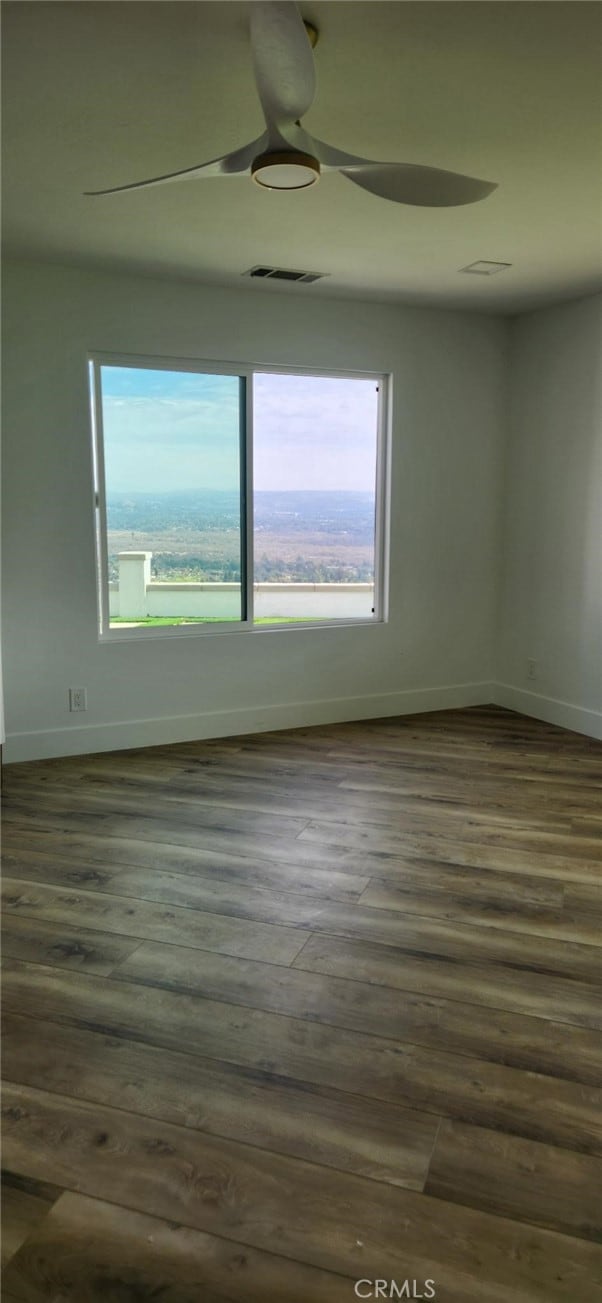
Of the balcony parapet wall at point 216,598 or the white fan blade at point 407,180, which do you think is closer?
the white fan blade at point 407,180

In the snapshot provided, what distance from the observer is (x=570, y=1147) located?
5.95 ft

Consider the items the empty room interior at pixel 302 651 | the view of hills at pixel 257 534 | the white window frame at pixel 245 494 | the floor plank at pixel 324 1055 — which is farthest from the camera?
the view of hills at pixel 257 534

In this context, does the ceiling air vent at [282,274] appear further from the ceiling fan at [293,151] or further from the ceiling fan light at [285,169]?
the ceiling fan light at [285,169]

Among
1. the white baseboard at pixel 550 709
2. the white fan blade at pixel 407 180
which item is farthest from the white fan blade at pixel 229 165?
the white baseboard at pixel 550 709

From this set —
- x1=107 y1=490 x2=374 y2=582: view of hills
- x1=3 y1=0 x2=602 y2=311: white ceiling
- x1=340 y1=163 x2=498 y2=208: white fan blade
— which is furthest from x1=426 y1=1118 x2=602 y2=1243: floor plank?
x1=107 y1=490 x2=374 y2=582: view of hills

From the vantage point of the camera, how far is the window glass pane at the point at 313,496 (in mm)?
4961

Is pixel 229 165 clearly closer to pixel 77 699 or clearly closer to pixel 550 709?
pixel 77 699

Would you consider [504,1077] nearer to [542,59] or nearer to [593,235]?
[542,59]

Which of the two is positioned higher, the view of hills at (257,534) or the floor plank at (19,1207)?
the view of hills at (257,534)

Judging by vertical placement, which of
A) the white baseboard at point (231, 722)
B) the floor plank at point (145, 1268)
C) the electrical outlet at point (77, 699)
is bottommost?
the floor plank at point (145, 1268)

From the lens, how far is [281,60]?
1802mm

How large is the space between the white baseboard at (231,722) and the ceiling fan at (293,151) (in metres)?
2.94

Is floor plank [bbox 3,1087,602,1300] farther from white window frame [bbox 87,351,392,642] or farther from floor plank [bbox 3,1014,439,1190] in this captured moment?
white window frame [bbox 87,351,392,642]

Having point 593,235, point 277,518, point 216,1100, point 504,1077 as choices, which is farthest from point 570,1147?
point 277,518
